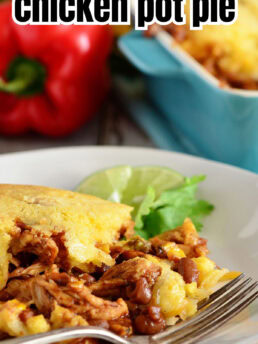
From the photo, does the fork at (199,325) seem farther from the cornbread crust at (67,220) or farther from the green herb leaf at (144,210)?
the green herb leaf at (144,210)

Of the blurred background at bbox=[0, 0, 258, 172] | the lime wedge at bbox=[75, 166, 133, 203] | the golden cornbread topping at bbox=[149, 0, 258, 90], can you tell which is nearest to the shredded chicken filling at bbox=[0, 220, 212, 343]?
the lime wedge at bbox=[75, 166, 133, 203]

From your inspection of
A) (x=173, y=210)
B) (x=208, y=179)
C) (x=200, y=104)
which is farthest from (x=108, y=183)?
(x=200, y=104)

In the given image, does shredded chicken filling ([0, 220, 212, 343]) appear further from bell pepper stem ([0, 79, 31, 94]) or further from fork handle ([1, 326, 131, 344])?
bell pepper stem ([0, 79, 31, 94])

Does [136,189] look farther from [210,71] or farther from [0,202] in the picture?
[210,71]

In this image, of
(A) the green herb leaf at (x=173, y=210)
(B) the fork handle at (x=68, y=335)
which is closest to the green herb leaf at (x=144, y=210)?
(A) the green herb leaf at (x=173, y=210)

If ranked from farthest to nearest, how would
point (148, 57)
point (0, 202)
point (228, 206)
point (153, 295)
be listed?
point (148, 57) < point (228, 206) < point (0, 202) < point (153, 295)

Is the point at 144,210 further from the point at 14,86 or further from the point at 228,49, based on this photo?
the point at 14,86

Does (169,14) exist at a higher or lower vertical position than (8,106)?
higher

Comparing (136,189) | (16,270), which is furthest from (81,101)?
(16,270)
